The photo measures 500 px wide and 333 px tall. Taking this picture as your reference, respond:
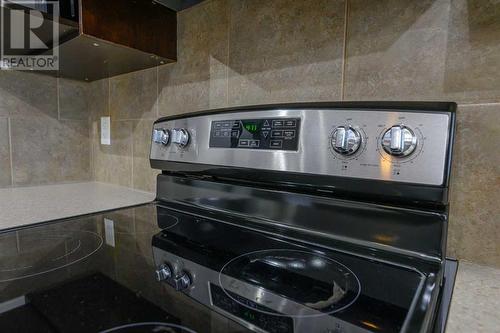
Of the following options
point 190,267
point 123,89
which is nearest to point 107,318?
point 190,267

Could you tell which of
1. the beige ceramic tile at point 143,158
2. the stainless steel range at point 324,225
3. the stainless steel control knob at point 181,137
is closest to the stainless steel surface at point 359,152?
the stainless steel range at point 324,225

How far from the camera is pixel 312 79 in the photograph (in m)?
0.75

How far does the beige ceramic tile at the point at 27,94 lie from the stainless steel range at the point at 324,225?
983mm

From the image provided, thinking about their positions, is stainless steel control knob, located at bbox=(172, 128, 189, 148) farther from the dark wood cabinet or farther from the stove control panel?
the dark wood cabinet

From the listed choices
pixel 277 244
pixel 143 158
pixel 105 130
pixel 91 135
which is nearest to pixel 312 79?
pixel 277 244

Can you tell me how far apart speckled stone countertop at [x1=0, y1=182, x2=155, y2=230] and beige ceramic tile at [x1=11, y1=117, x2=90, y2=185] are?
64 mm

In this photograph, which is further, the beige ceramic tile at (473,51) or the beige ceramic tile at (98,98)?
the beige ceramic tile at (98,98)

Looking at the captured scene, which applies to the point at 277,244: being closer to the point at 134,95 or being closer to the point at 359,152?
the point at 359,152

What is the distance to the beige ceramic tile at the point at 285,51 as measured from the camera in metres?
0.72

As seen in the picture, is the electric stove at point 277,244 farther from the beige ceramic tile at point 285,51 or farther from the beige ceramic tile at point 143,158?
the beige ceramic tile at point 143,158

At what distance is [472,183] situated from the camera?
1.87 ft

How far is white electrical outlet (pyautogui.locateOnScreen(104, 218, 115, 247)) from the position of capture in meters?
0.63

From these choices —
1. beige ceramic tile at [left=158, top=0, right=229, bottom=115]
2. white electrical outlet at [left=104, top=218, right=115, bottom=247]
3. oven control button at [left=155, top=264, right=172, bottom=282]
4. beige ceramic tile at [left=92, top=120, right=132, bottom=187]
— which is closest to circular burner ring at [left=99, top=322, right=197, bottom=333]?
oven control button at [left=155, top=264, right=172, bottom=282]

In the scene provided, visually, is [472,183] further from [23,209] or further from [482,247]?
[23,209]
